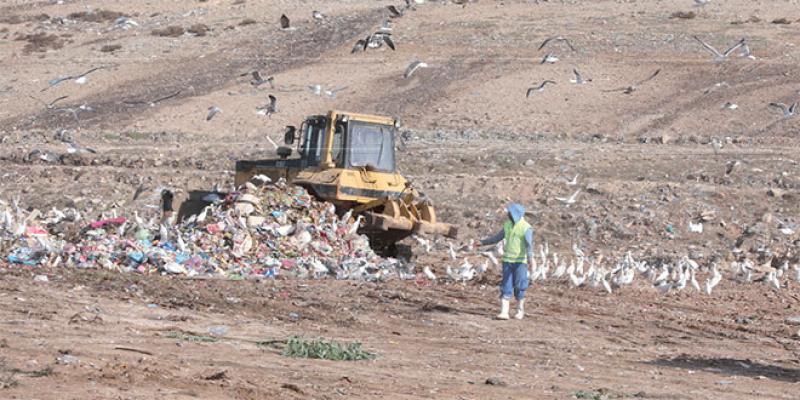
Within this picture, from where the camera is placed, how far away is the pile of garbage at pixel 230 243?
611 inches

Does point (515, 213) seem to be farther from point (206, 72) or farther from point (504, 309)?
point (206, 72)

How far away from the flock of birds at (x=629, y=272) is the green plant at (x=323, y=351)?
560 cm

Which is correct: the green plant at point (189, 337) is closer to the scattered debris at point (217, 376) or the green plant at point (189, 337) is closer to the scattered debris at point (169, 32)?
the scattered debris at point (217, 376)

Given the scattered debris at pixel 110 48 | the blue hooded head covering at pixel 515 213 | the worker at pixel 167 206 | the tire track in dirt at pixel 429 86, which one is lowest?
the worker at pixel 167 206

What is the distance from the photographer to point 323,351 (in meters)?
10.5

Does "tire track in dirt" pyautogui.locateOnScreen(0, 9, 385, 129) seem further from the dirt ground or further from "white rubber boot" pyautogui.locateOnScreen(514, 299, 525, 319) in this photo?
"white rubber boot" pyautogui.locateOnScreen(514, 299, 525, 319)

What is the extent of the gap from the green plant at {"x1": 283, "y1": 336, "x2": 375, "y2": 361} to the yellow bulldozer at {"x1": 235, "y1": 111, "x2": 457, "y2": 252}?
614 centimetres

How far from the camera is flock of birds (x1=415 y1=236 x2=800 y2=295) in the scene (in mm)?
16391

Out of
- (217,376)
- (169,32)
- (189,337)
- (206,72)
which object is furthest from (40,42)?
(217,376)

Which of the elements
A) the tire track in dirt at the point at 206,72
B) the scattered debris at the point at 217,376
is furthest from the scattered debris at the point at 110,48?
the scattered debris at the point at 217,376

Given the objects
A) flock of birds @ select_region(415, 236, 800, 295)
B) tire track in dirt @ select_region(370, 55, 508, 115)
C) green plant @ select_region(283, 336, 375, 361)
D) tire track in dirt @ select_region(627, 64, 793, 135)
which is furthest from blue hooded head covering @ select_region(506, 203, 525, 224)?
tire track in dirt @ select_region(370, 55, 508, 115)

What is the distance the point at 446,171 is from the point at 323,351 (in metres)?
15.9

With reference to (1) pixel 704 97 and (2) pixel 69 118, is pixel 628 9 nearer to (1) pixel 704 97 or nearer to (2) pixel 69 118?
(1) pixel 704 97

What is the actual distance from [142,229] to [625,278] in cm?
544
